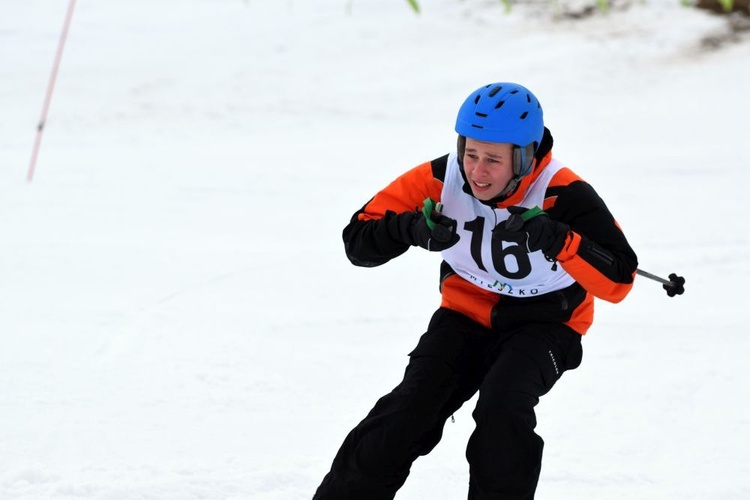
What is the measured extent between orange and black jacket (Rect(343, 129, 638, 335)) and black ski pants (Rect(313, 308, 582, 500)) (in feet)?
0.24

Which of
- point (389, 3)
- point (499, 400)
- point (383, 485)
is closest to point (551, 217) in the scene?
point (499, 400)

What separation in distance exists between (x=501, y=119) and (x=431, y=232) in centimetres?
44

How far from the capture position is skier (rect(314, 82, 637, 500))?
3.20m

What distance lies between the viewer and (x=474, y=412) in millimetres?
3293

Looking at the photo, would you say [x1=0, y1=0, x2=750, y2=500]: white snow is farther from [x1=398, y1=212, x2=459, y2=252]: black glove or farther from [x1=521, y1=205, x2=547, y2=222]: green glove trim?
[x1=521, y1=205, x2=547, y2=222]: green glove trim

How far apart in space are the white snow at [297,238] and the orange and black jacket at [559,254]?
3.19 feet

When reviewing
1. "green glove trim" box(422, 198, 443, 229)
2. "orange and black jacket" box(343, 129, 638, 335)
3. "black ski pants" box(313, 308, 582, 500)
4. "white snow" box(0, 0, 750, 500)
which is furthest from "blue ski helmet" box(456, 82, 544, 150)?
"white snow" box(0, 0, 750, 500)

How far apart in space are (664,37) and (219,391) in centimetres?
846

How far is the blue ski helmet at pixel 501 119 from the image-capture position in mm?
3275

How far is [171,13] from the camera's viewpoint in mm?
12750

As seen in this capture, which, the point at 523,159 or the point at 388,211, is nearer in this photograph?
the point at 523,159

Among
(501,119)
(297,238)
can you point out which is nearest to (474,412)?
(501,119)

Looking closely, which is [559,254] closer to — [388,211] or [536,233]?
[536,233]

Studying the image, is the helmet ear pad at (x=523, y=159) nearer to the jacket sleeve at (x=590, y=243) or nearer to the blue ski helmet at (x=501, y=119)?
the blue ski helmet at (x=501, y=119)
